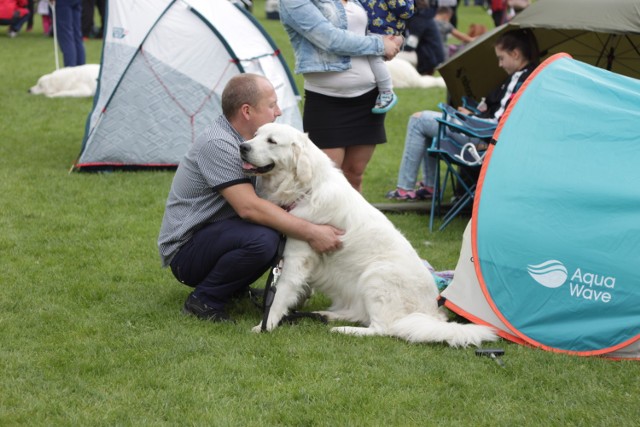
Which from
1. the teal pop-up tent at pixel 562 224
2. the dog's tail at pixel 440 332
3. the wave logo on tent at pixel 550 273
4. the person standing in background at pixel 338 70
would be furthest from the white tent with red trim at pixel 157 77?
the wave logo on tent at pixel 550 273

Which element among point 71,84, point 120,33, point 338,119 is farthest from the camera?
point 71,84

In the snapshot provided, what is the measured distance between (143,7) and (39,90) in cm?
438

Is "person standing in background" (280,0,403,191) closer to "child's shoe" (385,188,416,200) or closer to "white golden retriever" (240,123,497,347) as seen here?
"white golden retriever" (240,123,497,347)

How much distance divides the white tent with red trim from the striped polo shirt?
3.43 metres

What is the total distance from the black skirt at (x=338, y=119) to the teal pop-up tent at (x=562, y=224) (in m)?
1.34

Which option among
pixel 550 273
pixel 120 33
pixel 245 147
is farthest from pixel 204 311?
pixel 120 33

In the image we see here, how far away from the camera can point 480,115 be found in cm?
673

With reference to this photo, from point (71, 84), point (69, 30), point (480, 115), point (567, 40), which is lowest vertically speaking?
point (71, 84)

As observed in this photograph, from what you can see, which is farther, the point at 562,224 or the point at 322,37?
the point at 322,37

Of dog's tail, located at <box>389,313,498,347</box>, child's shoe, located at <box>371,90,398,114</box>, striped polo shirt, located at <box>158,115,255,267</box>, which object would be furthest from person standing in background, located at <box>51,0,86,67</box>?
dog's tail, located at <box>389,313,498,347</box>

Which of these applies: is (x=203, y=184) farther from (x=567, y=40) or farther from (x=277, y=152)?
(x=567, y=40)

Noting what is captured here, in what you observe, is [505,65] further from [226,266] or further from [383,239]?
[226,266]

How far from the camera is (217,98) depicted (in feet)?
25.7

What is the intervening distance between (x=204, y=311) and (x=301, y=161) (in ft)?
3.05
